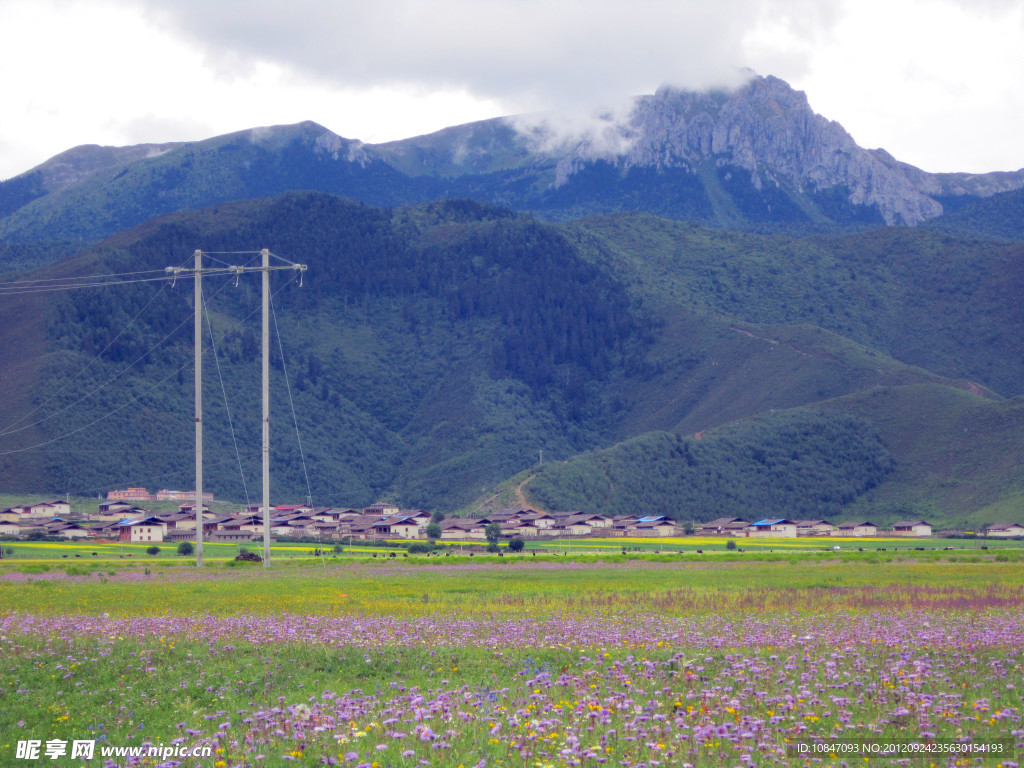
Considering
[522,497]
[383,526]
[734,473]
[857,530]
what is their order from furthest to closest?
[734,473] < [522,497] < [383,526] < [857,530]

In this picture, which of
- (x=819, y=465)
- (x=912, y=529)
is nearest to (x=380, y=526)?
(x=912, y=529)

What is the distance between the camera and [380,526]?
12700 cm

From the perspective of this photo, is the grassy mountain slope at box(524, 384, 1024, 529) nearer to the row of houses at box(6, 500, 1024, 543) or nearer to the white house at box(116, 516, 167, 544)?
the row of houses at box(6, 500, 1024, 543)

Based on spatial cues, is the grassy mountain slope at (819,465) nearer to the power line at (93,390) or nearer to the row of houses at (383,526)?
the row of houses at (383,526)

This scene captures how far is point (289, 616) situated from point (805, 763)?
18.0m

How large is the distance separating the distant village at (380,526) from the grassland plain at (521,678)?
85828 mm

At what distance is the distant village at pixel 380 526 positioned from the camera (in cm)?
11519

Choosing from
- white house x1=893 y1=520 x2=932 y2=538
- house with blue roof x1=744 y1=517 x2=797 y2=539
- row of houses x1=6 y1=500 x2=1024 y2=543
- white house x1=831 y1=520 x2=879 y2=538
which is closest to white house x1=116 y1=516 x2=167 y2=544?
row of houses x1=6 y1=500 x2=1024 y2=543

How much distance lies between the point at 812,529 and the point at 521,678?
117m

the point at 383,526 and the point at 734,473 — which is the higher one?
the point at 734,473

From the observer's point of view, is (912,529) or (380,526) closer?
(912,529)

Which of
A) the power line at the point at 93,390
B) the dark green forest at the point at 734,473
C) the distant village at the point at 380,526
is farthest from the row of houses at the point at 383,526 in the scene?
the power line at the point at 93,390

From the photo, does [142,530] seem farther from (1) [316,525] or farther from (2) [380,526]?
(2) [380,526]

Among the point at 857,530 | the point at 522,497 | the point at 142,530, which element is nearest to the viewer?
the point at 142,530
